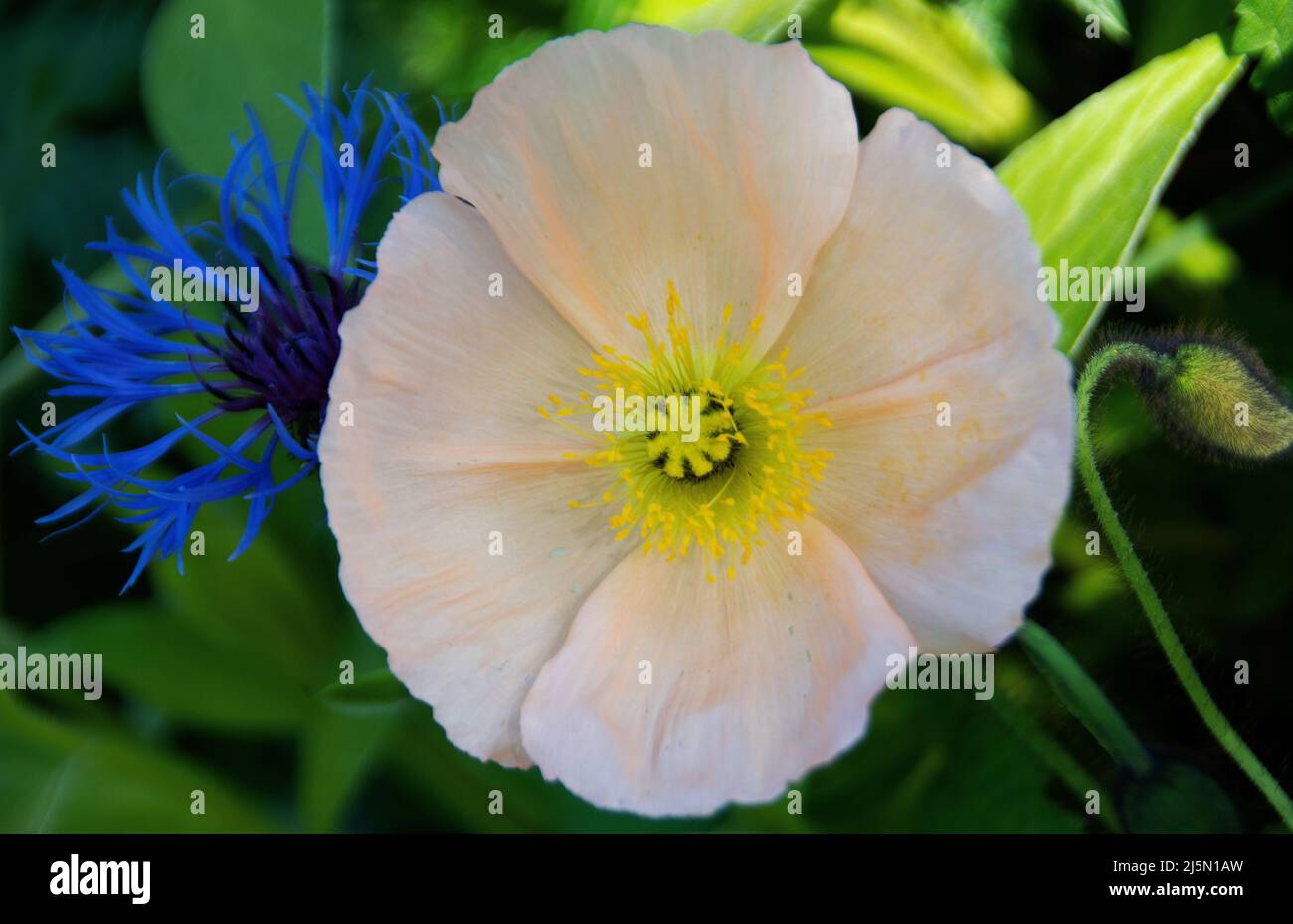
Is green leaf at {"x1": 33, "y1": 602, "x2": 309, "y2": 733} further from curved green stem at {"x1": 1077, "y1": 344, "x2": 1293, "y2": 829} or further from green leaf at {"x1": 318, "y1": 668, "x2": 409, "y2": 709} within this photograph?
curved green stem at {"x1": 1077, "y1": 344, "x2": 1293, "y2": 829}

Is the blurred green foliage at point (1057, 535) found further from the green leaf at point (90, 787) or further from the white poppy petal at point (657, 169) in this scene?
the white poppy petal at point (657, 169)

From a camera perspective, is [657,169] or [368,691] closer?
[657,169]

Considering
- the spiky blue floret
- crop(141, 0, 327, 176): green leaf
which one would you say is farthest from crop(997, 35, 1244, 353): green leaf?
crop(141, 0, 327, 176): green leaf

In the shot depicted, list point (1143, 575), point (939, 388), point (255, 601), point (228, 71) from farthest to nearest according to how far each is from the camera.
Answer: point (255, 601) → point (228, 71) → point (1143, 575) → point (939, 388)

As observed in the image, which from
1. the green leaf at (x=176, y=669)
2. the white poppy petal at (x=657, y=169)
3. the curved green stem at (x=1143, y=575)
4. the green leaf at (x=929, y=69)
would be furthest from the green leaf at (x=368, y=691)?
the green leaf at (x=929, y=69)

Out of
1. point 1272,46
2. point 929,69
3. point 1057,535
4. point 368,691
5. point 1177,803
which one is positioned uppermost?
point 929,69

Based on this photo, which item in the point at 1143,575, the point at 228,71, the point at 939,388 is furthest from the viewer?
the point at 228,71

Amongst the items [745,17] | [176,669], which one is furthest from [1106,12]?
[176,669]

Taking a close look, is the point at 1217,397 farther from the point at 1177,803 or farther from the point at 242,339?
the point at 242,339
